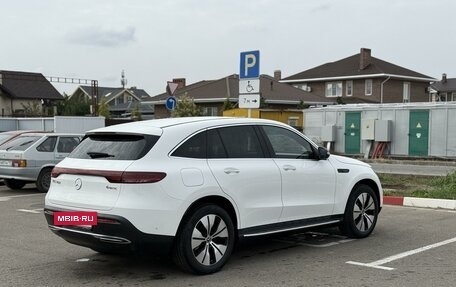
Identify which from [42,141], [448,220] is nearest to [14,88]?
[42,141]

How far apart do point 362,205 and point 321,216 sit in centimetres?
98

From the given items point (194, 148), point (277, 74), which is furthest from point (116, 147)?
point (277, 74)

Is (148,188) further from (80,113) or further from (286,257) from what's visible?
(80,113)

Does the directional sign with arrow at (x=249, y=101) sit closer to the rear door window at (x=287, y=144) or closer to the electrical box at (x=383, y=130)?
the rear door window at (x=287, y=144)

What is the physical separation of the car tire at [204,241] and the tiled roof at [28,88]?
58.1 metres

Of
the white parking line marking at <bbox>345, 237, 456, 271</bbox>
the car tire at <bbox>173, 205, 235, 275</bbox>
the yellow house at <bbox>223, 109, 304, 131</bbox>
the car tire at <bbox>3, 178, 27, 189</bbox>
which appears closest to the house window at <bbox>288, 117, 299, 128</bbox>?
the yellow house at <bbox>223, 109, 304, 131</bbox>

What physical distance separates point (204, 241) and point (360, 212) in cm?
291

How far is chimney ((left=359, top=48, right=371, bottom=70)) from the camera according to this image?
52.2 m

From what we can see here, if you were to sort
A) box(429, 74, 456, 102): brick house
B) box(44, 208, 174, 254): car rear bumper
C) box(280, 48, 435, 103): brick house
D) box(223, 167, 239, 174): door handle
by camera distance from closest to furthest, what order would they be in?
1. box(44, 208, 174, 254): car rear bumper
2. box(223, 167, 239, 174): door handle
3. box(280, 48, 435, 103): brick house
4. box(429, 74, 456, 102): brick house

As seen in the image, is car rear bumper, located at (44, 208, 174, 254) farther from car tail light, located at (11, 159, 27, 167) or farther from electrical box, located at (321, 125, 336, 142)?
electrical box, located at (321, 125, 336, 142)

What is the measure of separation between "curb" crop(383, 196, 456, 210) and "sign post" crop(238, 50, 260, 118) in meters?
3.50

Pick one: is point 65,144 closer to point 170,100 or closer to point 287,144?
point 170,100

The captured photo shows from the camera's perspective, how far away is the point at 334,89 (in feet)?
176

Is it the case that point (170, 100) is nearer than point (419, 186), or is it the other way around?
point (419, 186)
